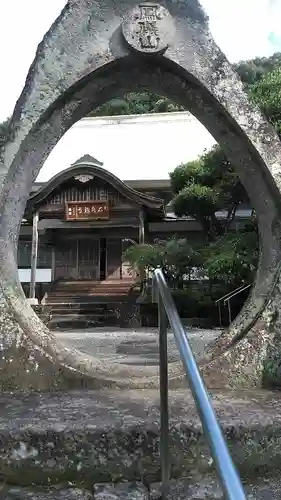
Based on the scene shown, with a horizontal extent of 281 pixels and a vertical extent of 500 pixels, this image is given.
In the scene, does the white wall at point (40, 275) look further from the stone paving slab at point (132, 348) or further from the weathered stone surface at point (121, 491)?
the weathered stone surface at point (121, 491)

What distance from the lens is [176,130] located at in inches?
1009

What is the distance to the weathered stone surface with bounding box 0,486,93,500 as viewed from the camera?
157 centimetres

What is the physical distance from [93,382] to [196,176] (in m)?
10.8

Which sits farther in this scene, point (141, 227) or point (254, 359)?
point (141, 227)

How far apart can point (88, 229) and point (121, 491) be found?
16.9 metres

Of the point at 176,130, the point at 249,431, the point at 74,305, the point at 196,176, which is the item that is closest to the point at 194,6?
the point at 249,431

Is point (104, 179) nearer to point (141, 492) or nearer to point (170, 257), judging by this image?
Result: point (170, 257)

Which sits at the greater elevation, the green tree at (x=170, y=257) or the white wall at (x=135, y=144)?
the white wall at (x=135, y=144)

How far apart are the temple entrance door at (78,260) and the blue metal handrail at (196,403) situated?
16.8 meters

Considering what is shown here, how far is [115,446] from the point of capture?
5.41 feet

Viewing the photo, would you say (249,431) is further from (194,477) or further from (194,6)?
(194,6)

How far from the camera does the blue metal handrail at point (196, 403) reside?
29.9 inches

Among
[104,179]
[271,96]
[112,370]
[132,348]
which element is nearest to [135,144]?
[104,179]

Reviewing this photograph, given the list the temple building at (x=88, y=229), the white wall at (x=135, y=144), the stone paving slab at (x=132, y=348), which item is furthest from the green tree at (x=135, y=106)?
the stone paving slab at (x=132, y=348)
